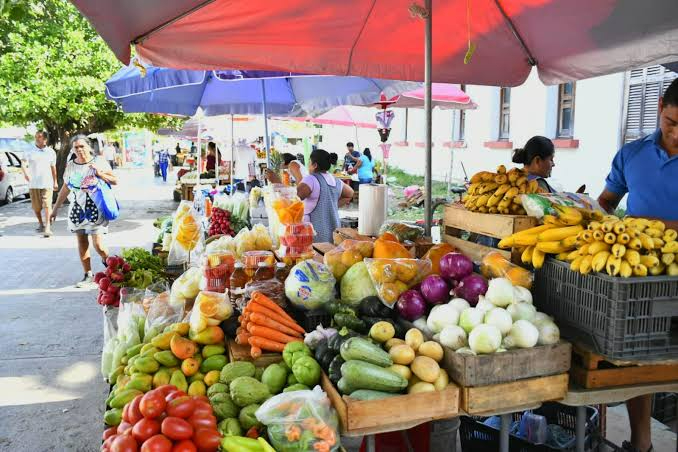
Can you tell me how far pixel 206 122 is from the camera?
1271 centimetres

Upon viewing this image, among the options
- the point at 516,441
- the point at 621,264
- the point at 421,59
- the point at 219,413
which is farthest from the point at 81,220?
the point at 621,264

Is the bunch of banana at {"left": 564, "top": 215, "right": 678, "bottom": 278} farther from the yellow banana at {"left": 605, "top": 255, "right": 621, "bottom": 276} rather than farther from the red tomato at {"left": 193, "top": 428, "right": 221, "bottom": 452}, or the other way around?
the red tomato at {"left": 193, "top": 428, "right": 221, "bottom": 452}

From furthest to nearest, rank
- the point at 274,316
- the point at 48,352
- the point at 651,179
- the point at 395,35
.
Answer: the point at 48,352 → the point at 395,35 → the point at 651,179 → the point at 274,316

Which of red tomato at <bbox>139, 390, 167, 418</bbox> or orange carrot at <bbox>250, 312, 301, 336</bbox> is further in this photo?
orange carrot at <bbox>250, 312, 301, 336</bbox>

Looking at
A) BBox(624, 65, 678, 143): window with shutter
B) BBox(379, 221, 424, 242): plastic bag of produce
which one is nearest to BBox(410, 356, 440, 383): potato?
BBox(379, 221, 424, 242): plastic bag of produce

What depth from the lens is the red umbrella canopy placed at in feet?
10.8

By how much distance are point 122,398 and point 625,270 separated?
7.12 ft

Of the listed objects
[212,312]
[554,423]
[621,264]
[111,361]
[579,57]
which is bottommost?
[554,423]

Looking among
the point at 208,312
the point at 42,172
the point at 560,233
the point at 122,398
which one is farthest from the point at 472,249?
the point at 42,172

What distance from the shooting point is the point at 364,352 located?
2.19 meters

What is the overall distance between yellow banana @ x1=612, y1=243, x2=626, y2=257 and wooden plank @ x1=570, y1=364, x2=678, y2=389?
54 centimetres

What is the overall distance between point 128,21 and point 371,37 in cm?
194

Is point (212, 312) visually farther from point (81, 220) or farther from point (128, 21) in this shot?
point (81, 220)

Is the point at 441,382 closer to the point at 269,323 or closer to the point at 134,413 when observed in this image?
the point at 269,323
